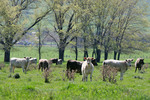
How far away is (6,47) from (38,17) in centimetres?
850

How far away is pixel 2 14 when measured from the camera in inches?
1217

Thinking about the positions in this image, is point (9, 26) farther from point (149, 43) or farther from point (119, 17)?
point (149, 43)

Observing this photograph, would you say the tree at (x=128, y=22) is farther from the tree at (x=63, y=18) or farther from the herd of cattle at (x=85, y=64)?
the herd of cattle at (x=85, y=64)

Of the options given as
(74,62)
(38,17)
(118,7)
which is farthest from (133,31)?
(74,62)

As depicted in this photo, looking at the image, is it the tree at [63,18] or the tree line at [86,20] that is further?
the tree at [63,18]

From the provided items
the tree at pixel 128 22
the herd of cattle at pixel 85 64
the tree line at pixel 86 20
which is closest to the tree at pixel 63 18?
the tree line at pixel 86 20

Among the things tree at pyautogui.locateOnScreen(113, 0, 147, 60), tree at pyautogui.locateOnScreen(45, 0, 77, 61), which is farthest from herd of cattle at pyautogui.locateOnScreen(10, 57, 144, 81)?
tree at pyautogui.locateOnScreen(113, 0, 147, 60)

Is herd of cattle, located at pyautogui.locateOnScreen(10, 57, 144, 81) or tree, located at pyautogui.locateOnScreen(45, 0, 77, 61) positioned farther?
tree, located at pyautogui.locateOnScreen(45, 0, 77, 61)

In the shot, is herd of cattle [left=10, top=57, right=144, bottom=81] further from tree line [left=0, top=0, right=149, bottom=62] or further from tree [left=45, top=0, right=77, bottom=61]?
tree [left=45, top=0, right=77, bottom=61]

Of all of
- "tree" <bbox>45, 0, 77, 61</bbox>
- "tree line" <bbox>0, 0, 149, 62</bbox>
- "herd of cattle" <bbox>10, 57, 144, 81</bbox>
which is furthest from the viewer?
"tree" <bbox>45, 0, 77, 61</bbox>

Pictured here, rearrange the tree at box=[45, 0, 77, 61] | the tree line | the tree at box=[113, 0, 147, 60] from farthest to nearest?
the tree at box=[113, 0, 147, 60]
the tree at box=[45, 0, 77, 61]
the tree line

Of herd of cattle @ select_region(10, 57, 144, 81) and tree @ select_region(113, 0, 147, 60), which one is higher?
tree @ select_region(113, 0, 147, 60)

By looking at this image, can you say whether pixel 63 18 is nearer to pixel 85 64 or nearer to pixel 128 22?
pixel 128 22

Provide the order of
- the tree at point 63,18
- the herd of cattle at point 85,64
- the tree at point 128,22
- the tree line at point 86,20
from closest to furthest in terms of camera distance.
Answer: the herd of cattle at point 85,64, the tree line at point 86,20, the tree at point 63,18, the tree at point 128,22
